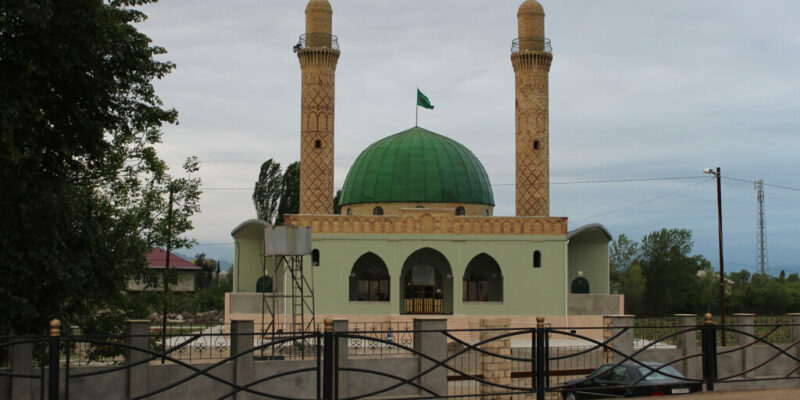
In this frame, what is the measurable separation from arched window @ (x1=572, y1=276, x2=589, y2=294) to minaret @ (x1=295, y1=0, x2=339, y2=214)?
11441 millimetres

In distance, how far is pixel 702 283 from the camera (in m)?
52.4

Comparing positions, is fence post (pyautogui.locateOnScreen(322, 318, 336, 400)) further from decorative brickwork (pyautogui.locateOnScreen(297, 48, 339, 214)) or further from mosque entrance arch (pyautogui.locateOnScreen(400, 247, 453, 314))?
mosque entrance arch (pyautogui.locateOnScreen(400, 247, 453, 314))

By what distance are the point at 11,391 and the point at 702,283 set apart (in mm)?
47382

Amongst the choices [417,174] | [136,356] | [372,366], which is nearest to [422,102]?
[417,174]

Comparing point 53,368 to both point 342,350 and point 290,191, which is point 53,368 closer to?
point 342,350

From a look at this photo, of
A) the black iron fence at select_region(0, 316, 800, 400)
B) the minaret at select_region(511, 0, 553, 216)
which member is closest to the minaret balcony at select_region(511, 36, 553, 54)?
the minaret at select_region(511, 0, 553, 216)

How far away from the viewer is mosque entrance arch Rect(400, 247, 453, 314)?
109 feet

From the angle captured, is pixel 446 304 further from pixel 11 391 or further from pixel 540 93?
pixel 11 391

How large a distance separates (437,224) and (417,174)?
421cm

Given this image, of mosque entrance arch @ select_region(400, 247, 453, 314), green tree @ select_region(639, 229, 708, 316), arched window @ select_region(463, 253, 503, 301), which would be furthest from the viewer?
green tree @ select_region(639, 229, 708, 316)

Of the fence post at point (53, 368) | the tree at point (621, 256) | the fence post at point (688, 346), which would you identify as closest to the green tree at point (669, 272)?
the tree at point (621, 256)

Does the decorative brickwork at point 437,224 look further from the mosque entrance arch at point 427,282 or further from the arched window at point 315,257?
the mosque entrance arch at point 427,282

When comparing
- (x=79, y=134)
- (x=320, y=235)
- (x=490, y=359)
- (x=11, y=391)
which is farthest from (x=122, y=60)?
(x=320, y=235)

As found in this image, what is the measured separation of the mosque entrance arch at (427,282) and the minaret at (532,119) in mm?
4010
